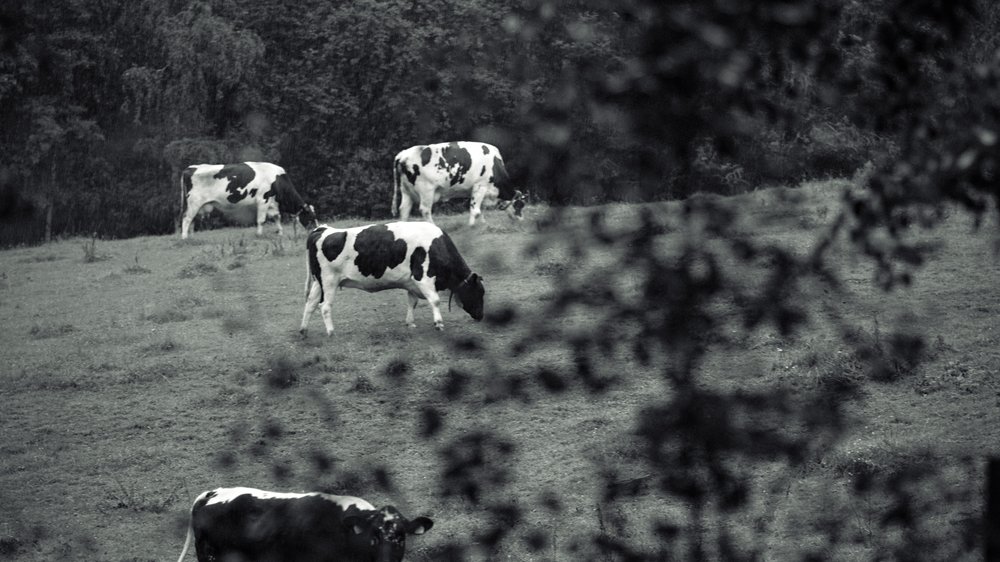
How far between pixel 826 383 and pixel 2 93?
2730 cm

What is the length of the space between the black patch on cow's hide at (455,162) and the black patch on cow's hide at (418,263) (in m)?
8.10

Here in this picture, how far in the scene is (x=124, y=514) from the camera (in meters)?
10.2

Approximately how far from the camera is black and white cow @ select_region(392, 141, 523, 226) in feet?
76.7

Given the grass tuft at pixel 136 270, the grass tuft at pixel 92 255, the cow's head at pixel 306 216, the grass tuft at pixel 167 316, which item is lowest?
the cow's head at pixel 306 216

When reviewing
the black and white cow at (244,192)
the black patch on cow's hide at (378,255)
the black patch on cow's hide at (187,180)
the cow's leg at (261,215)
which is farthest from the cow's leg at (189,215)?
the black patch on cow's hide at (378,255)

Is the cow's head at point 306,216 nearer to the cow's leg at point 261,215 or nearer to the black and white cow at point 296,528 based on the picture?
the cow's leg at point 261,215

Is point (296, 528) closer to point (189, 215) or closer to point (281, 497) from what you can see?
point (281, 497)

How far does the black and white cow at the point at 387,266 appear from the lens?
15422mm

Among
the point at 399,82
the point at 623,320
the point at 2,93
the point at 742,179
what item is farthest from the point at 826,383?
the point at 2,93

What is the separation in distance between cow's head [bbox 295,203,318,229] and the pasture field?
21.9 ft

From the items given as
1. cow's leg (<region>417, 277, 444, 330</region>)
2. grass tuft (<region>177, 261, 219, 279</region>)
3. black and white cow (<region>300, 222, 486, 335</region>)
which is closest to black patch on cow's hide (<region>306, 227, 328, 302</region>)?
black and white cow (<region>300, 222, 486, 335</region>)

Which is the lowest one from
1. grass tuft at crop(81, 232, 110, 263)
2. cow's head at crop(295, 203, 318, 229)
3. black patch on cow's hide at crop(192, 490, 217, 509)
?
cow's head at crop(295, 203, 318, 229)

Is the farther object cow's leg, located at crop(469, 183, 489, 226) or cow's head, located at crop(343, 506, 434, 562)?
cow's leg, located at crop(469, 183, 489, 226)

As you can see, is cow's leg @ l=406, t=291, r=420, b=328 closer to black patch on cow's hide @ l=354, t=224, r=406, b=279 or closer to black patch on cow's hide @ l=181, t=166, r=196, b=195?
black patch on cow's hide @ l=354, t=224, r=406, b=279
